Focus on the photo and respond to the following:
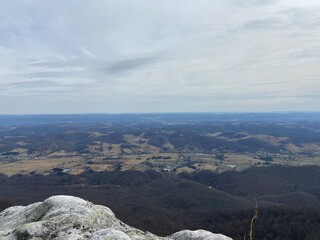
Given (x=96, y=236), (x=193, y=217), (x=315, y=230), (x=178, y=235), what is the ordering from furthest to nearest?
(x=193, y=217) < (x=315, y=230) < (x=178, y=235) < (x=96, y=236)

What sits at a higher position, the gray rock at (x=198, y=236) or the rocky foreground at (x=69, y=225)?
the rocky foreground at (x=69, y=225)

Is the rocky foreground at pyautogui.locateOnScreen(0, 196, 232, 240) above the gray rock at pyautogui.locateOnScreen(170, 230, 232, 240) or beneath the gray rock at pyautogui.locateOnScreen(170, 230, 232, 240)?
above

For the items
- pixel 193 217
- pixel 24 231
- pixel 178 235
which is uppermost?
pixel 24 231

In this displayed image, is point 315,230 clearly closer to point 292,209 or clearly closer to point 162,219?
point 292,209

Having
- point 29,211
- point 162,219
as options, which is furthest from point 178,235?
point 162,219

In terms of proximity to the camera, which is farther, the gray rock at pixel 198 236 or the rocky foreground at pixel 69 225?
the gray rock at pixel 198 236

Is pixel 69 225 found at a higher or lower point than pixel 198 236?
higher

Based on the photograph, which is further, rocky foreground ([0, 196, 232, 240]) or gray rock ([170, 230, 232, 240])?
gray rock ([170, 230, 232, 240])

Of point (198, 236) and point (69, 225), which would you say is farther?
point (198, 236)
